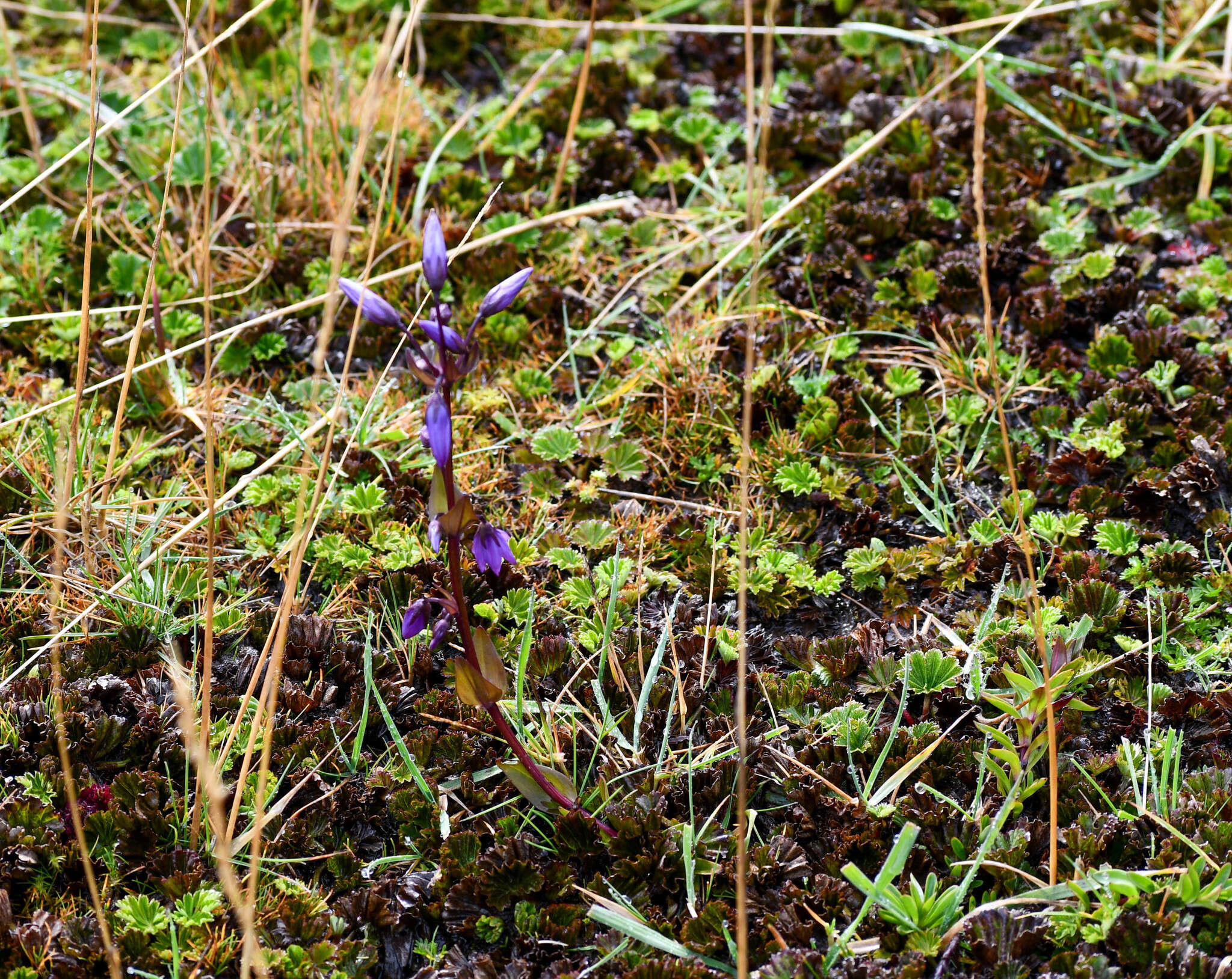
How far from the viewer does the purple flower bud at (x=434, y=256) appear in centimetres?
186

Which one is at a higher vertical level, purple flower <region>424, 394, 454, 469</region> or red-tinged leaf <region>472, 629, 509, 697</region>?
purple flower <region>424, 394, 454, 469</region>

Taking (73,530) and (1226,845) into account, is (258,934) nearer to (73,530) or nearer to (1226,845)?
(73,530)

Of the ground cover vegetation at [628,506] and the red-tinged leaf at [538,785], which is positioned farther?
the red-tinged leaf at [538,785]

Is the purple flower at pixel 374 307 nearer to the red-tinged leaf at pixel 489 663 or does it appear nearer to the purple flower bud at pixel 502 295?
the purple flower bud at pixel 502 295

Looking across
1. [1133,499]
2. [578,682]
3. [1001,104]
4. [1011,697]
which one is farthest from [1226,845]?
[1001,104]

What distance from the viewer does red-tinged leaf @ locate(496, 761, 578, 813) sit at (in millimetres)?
2361

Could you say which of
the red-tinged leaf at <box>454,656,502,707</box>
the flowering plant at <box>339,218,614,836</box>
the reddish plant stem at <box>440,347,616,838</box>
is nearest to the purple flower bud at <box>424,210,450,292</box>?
the flowering plant at <box>339,218,614,836</box>

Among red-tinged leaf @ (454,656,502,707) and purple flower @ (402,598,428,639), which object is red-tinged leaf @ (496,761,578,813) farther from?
purple flower @ (402,598,428,639)

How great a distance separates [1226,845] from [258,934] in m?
1.87

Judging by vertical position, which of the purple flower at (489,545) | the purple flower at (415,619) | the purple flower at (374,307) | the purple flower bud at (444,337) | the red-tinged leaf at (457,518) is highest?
the purple flower at (374,307)

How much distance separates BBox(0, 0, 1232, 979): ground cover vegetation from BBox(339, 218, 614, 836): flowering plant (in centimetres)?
1

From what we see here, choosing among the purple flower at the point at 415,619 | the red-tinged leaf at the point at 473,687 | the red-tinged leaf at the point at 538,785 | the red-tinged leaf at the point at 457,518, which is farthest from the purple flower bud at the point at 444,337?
the red-tinged leaf at the point at 538,785

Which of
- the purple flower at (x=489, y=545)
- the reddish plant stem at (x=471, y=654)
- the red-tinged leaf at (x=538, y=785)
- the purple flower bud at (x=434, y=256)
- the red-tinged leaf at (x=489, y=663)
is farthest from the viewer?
the red-tinged leaf at (x=538, y=785)

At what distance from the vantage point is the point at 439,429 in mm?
1884
